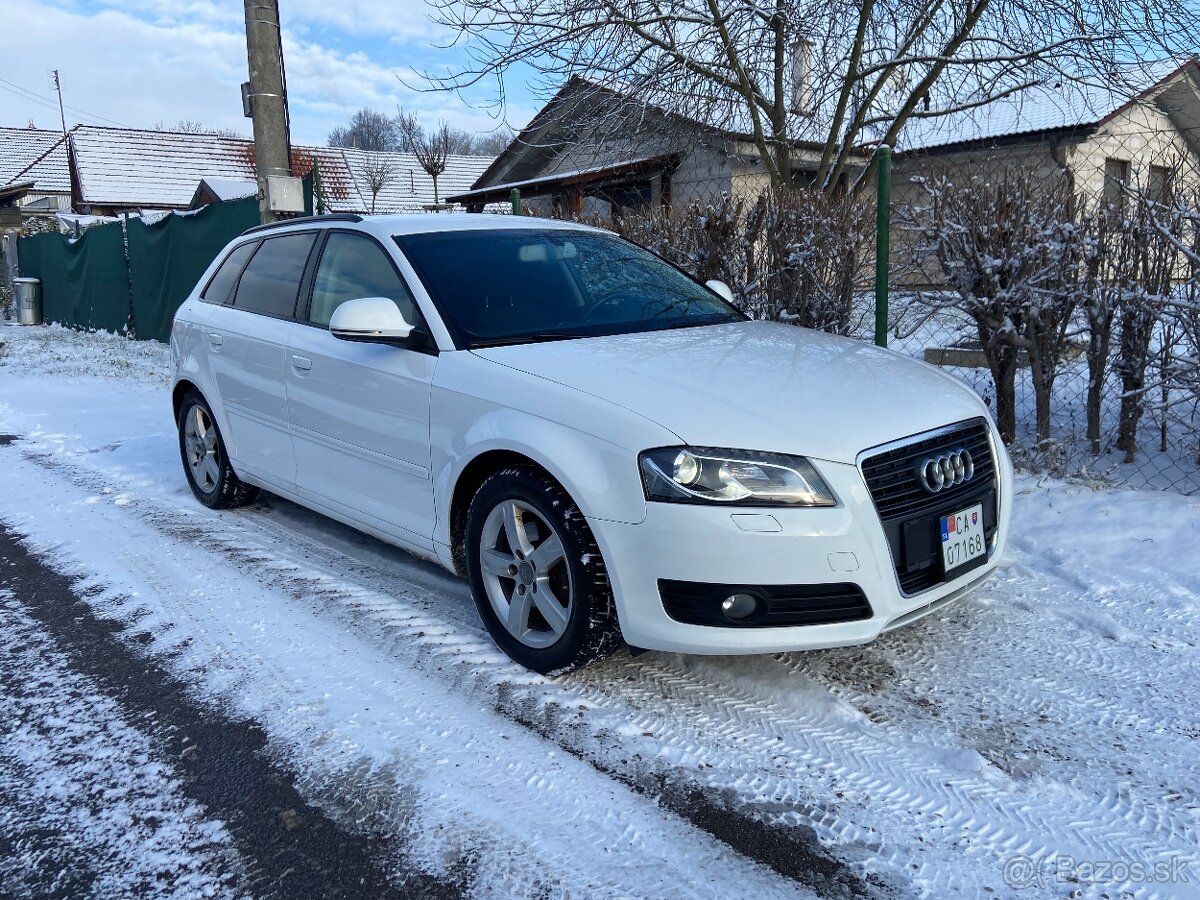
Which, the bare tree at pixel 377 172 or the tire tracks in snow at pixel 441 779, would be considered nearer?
the tire tracks in snow at pixel 441 779

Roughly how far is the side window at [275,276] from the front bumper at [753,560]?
2.50m

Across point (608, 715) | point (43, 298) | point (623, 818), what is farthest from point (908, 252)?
point (43, 298)

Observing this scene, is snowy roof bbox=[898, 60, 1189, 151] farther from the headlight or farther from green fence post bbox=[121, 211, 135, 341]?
green fence post bbox=[121, 211, 135, 341]

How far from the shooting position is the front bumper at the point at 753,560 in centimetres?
277

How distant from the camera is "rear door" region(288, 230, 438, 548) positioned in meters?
3.66

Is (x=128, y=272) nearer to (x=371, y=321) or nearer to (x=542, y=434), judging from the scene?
(x=371, y=321)

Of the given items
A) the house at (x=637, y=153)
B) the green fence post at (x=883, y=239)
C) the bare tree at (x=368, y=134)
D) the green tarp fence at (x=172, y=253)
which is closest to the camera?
the green fence post at (x=883, y=239)

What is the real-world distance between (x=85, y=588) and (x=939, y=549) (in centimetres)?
364

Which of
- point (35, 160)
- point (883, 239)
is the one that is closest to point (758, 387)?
point (883, 239)

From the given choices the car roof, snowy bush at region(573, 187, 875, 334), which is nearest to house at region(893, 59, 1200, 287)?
snowy bush at region(573, 187, 875, 334)

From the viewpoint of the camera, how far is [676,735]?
2.90 metres

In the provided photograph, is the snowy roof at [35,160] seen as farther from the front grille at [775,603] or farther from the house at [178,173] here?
the front grille at [775,603]

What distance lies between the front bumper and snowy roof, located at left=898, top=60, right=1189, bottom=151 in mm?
8323

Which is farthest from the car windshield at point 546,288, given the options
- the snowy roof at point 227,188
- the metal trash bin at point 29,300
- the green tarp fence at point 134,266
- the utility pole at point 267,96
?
the snowy roof at point 227,188
